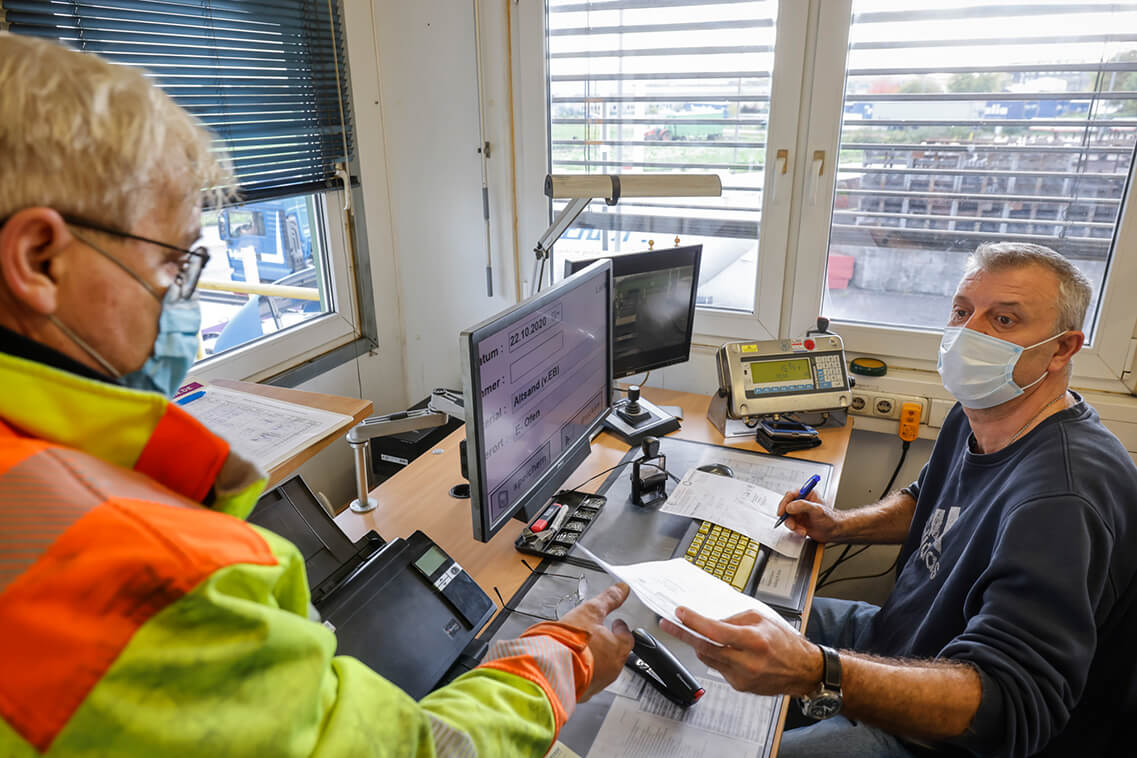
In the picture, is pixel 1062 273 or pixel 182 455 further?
pixel 1062 273

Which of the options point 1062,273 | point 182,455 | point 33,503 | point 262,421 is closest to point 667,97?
point 1062,273

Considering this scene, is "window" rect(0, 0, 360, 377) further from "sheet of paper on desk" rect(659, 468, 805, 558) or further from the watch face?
the watch face

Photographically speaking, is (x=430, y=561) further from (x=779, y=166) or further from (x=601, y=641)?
(x=779, y=166)

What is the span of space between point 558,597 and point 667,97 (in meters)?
1.63

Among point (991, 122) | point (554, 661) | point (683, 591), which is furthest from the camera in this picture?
point (991, 122)

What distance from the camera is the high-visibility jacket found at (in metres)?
0.43

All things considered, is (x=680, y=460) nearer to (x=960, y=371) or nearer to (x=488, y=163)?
(x=960, y=371)

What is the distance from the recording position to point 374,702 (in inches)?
23.4

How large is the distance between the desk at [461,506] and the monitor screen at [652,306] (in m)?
0.21

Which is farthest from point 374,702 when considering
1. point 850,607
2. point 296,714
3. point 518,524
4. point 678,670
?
point 850,607

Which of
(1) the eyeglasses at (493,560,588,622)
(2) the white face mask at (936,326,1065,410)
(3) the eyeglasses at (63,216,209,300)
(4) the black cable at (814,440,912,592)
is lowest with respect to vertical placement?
(4) the black cable at (814,440,912,592)

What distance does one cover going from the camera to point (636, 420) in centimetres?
197

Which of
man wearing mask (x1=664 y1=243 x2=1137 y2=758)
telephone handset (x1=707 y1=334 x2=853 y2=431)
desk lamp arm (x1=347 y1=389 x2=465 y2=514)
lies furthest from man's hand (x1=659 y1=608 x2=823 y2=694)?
telephone handset (x1=707 y1=334 x2=853 y2=431)

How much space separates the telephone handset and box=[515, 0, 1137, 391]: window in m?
0.28
